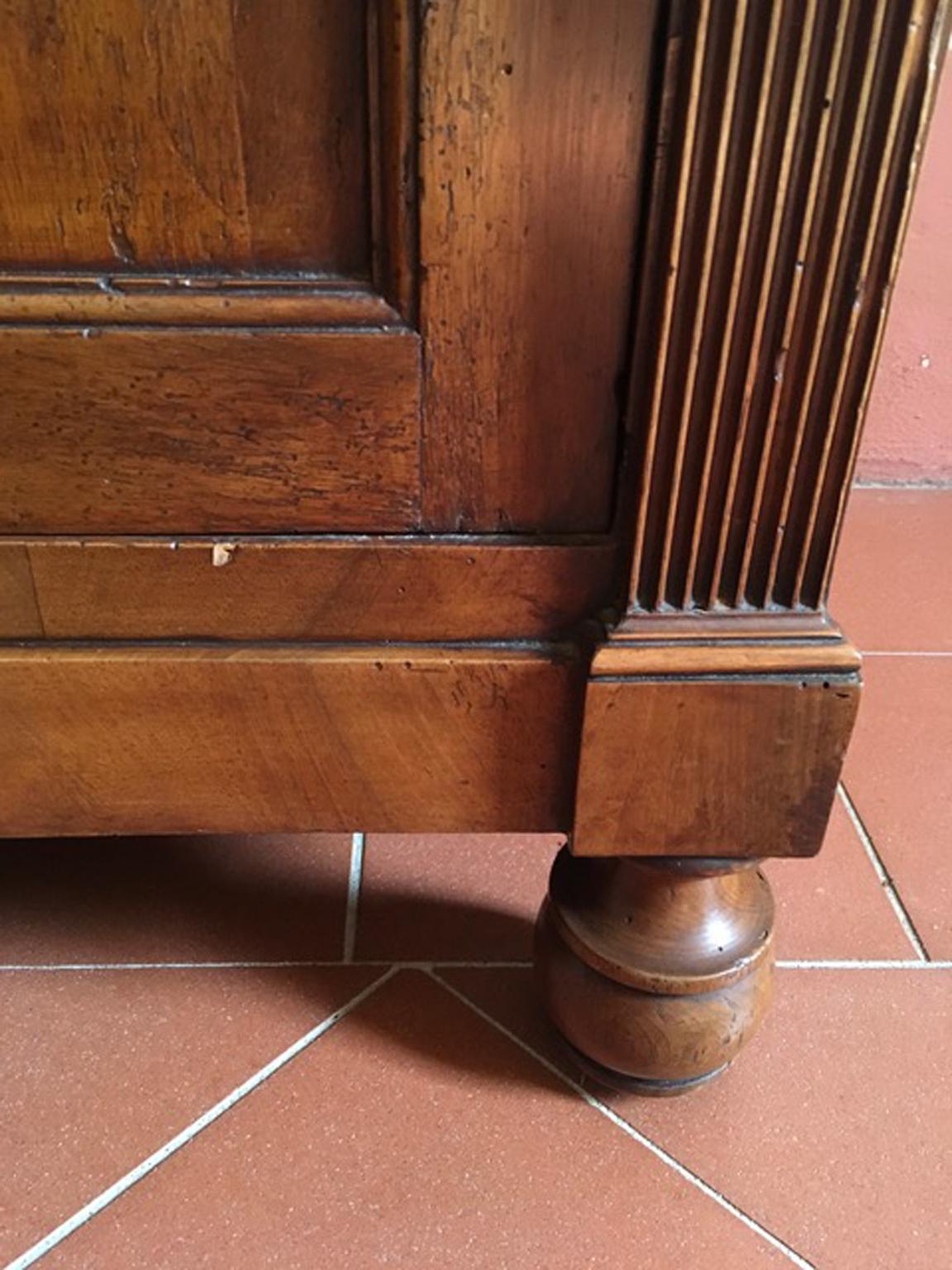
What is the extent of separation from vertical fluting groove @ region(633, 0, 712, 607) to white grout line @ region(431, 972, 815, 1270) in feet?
0.91

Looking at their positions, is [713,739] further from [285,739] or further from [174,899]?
[174,899]

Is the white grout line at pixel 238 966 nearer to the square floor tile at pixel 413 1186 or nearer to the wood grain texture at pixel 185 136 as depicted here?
the square floor tile at pixel 413 1186

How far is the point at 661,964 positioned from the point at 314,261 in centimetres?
34

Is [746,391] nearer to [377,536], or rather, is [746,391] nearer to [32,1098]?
[377,536]

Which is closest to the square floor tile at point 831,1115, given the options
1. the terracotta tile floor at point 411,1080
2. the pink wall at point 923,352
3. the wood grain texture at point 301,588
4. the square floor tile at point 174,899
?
the terracotta tile floor at point 411,1080

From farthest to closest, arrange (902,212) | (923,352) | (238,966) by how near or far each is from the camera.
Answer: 1. (923,352)
2. (238,966)
3. (902,212)

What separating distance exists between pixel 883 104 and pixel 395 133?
0.52ft

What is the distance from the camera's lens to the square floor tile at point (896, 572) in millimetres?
1034

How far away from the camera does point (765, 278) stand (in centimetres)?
39

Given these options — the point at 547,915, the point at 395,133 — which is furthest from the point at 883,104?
the point at 547,915

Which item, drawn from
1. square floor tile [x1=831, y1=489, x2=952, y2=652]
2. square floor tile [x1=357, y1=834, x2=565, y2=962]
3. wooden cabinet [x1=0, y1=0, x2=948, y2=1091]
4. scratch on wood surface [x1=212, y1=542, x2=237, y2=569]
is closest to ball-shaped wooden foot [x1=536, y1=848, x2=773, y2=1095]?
wooden cabinet [x1=0, y1=0, x2=948, y2=1091]

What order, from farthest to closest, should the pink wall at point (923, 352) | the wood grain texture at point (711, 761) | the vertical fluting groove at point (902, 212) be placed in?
the pink wall at point (923, 352) → the wood grain texture at point (711, 761) → the vertical fluting groove at point (902, 212)

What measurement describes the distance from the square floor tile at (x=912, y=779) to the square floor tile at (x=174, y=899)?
1.17 ft

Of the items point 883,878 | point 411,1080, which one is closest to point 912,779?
point 883,878
